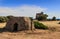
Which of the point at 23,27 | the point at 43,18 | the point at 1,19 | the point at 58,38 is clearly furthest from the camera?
the point at 43,18

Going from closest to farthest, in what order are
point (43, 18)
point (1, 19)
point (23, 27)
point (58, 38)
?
point (58, 38), point (23, 27), point (1, 19), point (43, 18)

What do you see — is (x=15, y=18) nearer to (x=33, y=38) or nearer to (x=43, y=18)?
(x=33, y=38)

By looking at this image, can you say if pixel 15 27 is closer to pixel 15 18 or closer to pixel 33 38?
pixel 15 18

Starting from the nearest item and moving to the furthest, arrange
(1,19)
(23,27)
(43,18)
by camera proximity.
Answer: (23,27), (1,19), (43,18)

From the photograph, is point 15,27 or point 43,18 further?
point 43,18

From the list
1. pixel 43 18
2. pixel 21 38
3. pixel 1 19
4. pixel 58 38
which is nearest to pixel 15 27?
pixel 21 38

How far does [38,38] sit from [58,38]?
2.50 meters

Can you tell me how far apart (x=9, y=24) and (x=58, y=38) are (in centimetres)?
1041

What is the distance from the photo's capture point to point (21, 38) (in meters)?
19.6

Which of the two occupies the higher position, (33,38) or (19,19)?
(19,19)

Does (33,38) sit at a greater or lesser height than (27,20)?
lesser

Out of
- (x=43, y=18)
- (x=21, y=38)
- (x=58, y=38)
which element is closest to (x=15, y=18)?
(x=21, y=38)

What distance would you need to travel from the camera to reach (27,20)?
26734mm

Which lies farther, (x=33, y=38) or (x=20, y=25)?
(x=20, y=25)
